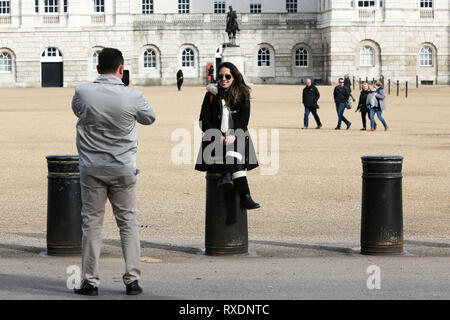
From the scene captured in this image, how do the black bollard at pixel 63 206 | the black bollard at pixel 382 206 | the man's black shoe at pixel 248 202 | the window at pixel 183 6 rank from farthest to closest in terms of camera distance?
the window at pixel 183 6 → the black bollard at pixel 382 206 → the black bollard at pixel 63 206 → the man's black shoe at pixel 248 202

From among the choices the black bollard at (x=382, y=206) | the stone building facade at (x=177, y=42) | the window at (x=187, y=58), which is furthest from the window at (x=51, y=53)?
the black bollard at (x=382, y=206)

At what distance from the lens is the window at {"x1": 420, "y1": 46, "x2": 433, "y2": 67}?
77.2 m

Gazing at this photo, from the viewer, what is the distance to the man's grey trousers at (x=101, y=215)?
895 centimetres

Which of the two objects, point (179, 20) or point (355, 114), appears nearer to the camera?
point (355, 114)

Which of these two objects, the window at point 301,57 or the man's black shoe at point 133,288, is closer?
the man's black shoe at point 133,288

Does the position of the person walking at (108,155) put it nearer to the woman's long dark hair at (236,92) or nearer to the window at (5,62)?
the woman's long dark hair at (236,92)

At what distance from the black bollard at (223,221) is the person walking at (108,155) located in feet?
6.46

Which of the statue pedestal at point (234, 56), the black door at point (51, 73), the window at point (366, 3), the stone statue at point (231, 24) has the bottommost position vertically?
the black door at point (51, 73)

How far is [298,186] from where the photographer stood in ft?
58.6

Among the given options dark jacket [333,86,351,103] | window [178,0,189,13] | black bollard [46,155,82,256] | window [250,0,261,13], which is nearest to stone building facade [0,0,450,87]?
window [250,0,261,13]

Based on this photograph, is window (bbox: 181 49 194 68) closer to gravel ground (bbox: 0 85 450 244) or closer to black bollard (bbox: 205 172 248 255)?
gravel ground (bbox: 0 85 450 244)
